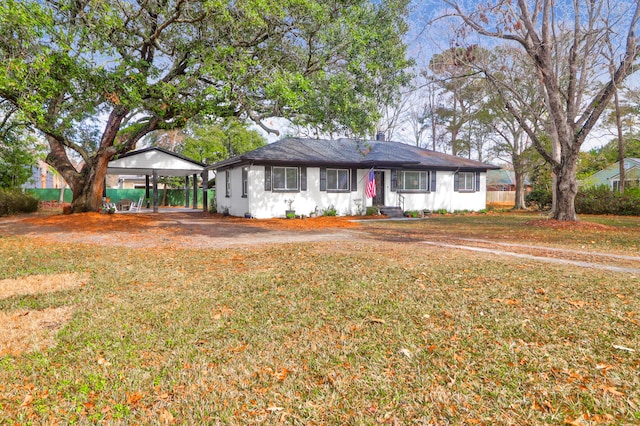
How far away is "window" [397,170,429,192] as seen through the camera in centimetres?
2086

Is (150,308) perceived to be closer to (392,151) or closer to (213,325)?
(213,325)

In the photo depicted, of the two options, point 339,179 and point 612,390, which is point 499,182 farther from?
point 612,390

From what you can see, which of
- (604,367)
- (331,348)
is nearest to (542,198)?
(604,367)

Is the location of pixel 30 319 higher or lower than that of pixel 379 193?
lower

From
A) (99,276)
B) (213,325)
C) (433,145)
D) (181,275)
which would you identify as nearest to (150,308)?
(213,325)

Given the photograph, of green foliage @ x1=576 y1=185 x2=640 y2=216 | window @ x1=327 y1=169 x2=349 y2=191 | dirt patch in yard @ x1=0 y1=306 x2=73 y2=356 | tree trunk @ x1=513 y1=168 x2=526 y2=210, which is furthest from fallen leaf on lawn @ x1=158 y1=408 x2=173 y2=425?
tree trunk @ x1=513 y1=168 x2=526 y2=210

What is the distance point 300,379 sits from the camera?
2.75 meters

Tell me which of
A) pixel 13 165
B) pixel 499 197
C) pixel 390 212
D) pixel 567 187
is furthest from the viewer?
pixel 499 197

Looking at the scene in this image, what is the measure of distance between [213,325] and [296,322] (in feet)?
2.77

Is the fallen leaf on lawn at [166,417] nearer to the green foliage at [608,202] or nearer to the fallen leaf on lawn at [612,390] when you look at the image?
the fallen leaf on lawn at [612,390]

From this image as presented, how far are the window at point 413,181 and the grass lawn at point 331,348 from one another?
15.0m

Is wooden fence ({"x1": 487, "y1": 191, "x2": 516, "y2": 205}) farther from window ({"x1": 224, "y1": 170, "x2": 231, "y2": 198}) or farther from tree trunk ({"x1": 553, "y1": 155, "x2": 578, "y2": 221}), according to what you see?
window ({"x1": 224, "y1": 170, "x2": 231, "y2": 198})

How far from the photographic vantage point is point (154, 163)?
71.6ft

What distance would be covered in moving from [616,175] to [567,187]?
25.8m
